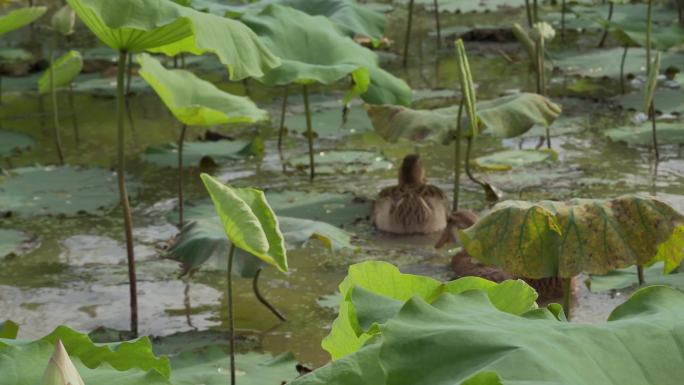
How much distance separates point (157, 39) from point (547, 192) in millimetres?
2157

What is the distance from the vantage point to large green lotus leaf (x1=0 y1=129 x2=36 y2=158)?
6.59m

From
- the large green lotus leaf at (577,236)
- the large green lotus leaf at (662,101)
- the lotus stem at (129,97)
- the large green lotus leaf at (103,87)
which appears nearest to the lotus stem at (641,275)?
the large green lotus leaf at (577,236)

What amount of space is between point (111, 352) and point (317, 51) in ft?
10.5

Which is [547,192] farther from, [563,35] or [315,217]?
[563,35]

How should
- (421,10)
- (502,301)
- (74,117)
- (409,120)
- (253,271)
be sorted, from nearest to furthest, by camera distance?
(502,301) → (253,271) → (409,120) → (74,117) → (421,10)

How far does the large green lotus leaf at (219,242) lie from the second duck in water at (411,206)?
868 mm

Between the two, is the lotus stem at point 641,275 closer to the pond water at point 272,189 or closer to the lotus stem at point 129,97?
the pond water at point 272,189

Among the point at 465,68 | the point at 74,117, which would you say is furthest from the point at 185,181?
the point at 465,68

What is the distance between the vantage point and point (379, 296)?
216 centimetres

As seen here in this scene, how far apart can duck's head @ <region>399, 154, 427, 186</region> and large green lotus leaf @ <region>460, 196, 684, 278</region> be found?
173 centimetres

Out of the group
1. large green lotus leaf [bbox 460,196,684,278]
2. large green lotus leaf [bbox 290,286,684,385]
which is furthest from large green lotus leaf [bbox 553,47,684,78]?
large green lotus leaf [bbox 290,286,684,385]

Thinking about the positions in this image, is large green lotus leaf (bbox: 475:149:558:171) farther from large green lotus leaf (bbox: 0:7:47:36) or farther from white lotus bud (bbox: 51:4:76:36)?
large green lotus leaf (bbox: 0:7:47:36)

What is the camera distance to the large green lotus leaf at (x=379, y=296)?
211 cm

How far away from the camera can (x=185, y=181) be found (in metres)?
6.06
